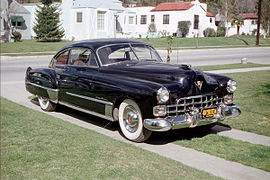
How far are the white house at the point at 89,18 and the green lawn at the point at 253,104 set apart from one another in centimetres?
2929

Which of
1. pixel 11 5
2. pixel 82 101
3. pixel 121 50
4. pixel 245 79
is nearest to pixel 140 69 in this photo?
pixel 121 50

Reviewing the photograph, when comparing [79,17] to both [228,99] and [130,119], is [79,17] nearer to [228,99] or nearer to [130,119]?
[228,99]

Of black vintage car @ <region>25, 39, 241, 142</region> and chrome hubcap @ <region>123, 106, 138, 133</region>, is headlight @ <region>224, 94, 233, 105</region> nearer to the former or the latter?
black vintage car @ <region>25, 39, 241, 142</region>

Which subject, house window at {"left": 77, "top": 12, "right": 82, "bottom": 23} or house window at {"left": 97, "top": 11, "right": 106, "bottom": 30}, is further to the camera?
house window at {"left": 97, "top": 11, "right": 106, "bottom": 30}

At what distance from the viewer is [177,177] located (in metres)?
4.39

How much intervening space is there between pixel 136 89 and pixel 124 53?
4.97ft

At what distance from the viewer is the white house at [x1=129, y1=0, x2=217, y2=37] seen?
53.0 metres

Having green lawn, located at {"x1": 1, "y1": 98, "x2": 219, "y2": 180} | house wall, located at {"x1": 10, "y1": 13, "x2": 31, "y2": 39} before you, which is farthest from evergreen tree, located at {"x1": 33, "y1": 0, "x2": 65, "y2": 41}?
green lawn, located at {"x1": 1, "y1": 98, "x2": 219, "y2": 180}

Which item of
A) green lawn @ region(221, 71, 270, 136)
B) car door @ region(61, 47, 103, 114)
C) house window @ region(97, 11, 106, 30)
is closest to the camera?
car door @ region(61, 47, 103, 114)

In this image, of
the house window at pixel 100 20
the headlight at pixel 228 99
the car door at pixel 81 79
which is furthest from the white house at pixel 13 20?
the headlight at pixel 228 99

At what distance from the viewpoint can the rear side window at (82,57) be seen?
7091 mm

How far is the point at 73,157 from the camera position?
5.00 meters

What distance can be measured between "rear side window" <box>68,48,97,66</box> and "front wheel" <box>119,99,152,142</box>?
1.27 metres

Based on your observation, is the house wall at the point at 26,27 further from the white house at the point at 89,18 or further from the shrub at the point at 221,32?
the shrub at the point at 221,32
